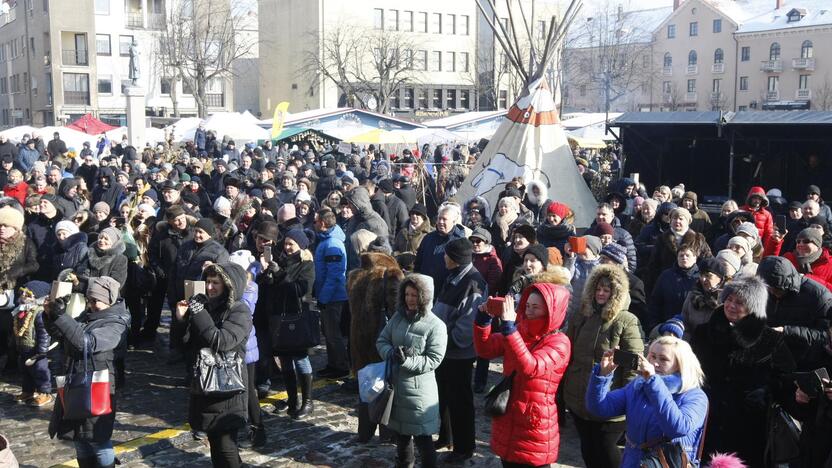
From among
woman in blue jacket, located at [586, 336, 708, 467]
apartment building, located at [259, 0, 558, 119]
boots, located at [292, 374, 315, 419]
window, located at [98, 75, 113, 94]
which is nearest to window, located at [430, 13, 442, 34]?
apartment building, located at [259, 0, 558, 119]

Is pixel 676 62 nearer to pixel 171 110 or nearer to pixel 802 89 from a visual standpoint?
pixel 802 89

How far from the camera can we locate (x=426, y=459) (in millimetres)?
5973

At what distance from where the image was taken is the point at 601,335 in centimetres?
556

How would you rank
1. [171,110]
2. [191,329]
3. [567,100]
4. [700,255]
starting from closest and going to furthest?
[191,329]
[700,255]
[171,110]
[567,100]

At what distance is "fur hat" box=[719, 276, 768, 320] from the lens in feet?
17.0

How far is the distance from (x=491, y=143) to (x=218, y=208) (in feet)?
28.5

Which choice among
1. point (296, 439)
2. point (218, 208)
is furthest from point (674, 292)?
point (218, 208)

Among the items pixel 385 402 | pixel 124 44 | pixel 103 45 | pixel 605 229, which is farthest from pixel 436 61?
pixel 385 402

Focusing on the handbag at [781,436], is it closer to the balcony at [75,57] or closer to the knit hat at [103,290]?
the knit hat at [103,290]

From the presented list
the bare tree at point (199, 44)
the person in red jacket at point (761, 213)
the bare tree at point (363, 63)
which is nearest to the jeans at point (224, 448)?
the person in red jacket at point (761, 213)

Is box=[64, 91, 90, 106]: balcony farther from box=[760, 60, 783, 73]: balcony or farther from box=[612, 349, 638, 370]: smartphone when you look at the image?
box=[612, 349, 638, 370]: smartphone

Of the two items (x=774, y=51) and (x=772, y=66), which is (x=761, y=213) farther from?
(x=774, y=51)

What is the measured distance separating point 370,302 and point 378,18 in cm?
5872

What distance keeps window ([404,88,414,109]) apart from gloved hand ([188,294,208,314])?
60.7 m
